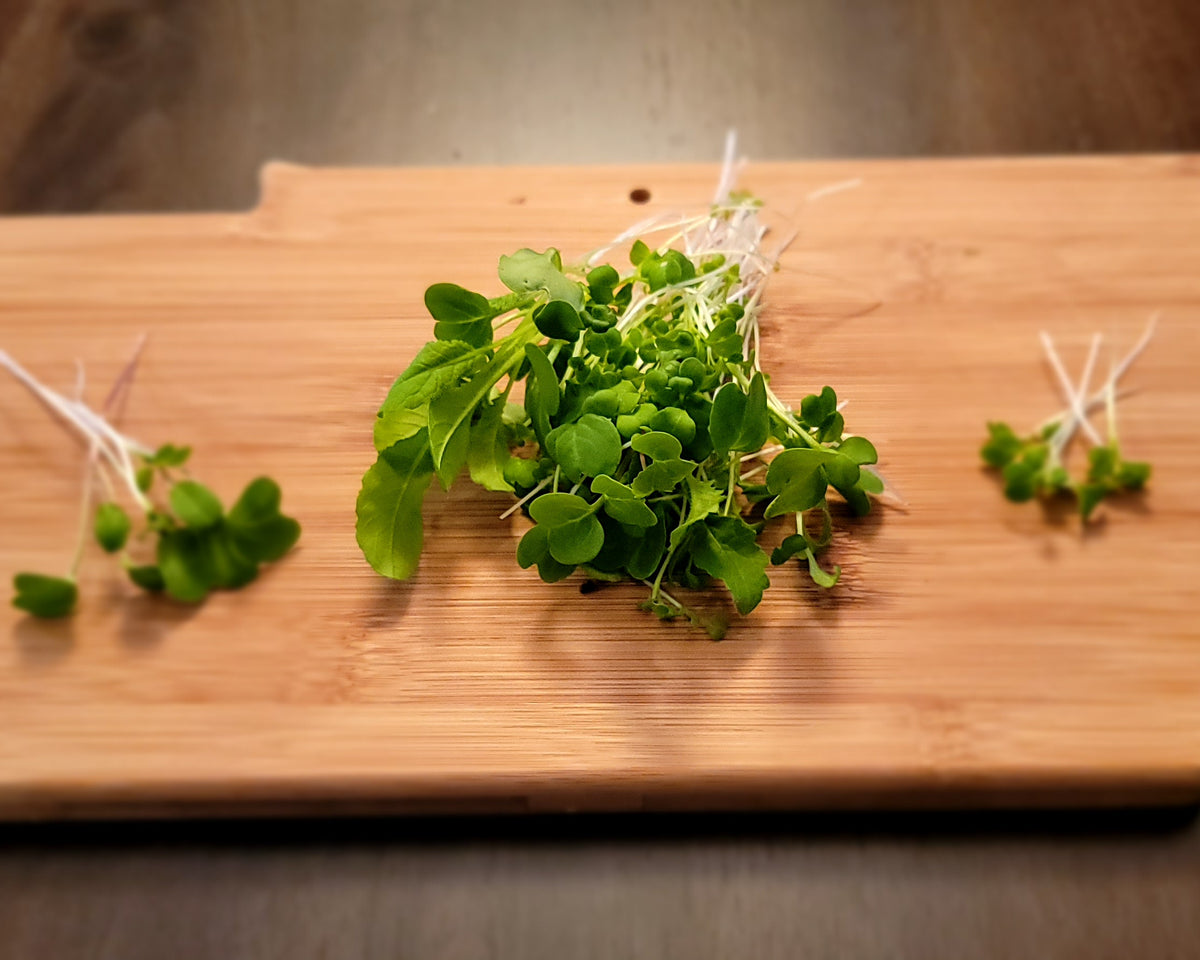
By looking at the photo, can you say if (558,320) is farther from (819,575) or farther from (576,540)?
(819,575)

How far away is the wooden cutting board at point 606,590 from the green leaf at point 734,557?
0.08m

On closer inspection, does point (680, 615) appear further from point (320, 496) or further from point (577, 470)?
point (320, 496)

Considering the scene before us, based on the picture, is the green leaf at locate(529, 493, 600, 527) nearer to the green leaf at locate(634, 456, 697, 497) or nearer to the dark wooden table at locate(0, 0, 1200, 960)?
the green leaf at locate(634, 456, 697, 497)

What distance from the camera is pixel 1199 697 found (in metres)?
0.88

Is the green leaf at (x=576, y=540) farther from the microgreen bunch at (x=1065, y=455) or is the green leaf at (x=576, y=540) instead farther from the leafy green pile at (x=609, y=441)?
the microgreen bunch at (x=1065, y=455)

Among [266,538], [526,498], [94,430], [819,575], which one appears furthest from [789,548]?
[94,430]

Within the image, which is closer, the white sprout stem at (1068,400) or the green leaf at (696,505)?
the green leaf at (696,505)

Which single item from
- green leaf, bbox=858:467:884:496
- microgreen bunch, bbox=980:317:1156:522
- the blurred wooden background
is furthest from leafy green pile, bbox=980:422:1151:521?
the blurred wooden background

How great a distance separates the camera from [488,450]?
87cm

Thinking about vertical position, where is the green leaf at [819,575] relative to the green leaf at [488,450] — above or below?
below

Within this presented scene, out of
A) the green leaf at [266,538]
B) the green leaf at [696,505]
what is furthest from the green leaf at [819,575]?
the green leaf at [266,538]

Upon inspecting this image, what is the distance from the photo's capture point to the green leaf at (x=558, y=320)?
814mm

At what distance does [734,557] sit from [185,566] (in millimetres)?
529

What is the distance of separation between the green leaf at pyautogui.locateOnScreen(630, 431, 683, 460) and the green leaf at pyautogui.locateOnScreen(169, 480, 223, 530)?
43cm
